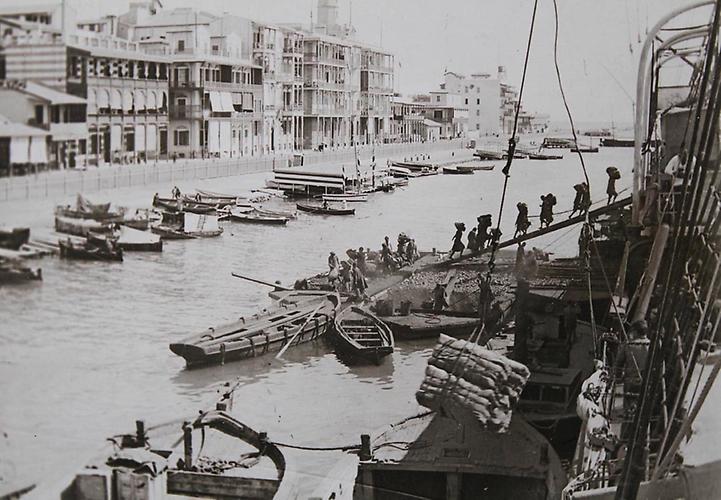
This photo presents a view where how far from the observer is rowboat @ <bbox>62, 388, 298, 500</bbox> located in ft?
7.82

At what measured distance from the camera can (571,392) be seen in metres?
2.71

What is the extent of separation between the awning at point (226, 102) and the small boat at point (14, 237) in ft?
1.99

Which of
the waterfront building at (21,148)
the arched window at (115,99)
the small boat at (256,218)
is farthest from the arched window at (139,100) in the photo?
the small boat at (256,218)

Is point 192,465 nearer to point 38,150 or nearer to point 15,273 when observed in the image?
point 15,273

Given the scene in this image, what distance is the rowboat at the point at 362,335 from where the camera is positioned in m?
2.55

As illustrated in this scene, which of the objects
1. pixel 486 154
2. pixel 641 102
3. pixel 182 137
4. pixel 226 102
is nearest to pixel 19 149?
pixel 182 137

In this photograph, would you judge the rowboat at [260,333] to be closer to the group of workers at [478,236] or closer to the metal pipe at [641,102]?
the group of workers at [478,236]

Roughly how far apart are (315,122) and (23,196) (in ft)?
2.75

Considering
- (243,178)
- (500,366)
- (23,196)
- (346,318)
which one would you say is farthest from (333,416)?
(23,196)

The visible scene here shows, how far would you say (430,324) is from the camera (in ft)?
8.54

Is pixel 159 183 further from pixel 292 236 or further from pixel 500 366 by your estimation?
pixel 500 366

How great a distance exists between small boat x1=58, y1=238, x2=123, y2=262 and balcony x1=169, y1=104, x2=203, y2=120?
366 millimetres

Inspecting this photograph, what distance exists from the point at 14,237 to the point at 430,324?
1.09m

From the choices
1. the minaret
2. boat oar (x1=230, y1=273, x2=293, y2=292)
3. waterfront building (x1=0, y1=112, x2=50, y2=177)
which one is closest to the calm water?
boat oar (x1=230, y1=273, x2=293, y2=292)
